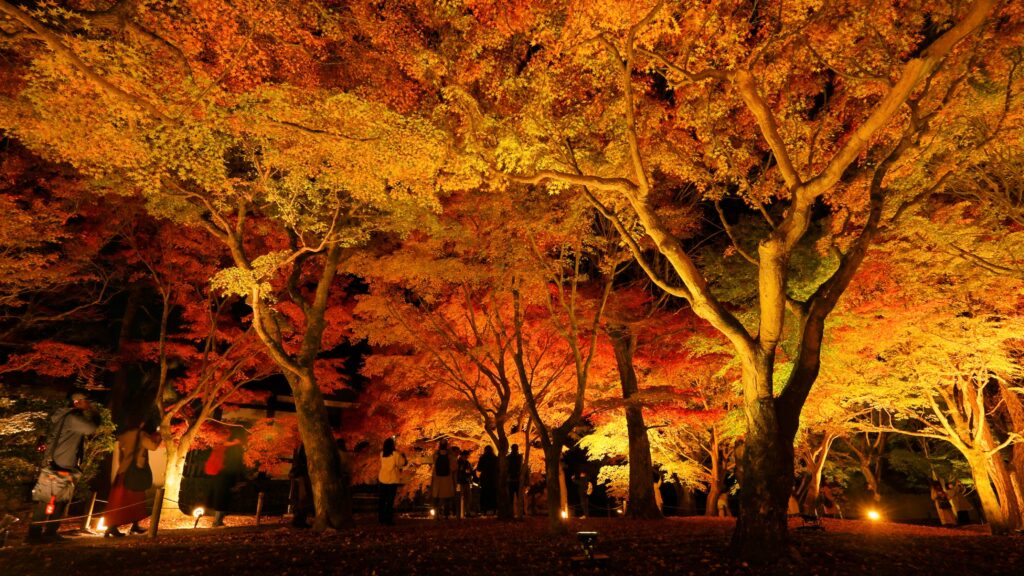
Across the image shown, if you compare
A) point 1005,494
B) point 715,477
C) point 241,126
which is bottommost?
point 1005,494

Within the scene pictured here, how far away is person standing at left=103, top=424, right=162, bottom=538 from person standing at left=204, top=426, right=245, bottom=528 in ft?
35.2

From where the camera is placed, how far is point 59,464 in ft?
23.7

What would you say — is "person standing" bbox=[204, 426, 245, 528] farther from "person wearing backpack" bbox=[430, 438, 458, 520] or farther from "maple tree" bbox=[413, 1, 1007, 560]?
"maple tree" bbox=[413, 1, 1007, 560]

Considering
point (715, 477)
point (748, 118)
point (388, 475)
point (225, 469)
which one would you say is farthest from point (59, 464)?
point (715, 477)

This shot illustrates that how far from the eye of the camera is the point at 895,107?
5625 millimetres

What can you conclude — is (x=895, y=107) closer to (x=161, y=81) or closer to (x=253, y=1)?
(x=253, y=1)

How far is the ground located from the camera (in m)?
5.42

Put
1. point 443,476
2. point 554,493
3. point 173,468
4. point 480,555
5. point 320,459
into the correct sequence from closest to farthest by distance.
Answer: point 480,555 → point 554,493 → point 320,459 → point 443,476 → point 173,468

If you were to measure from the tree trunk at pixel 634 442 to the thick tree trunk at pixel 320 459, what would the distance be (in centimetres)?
618

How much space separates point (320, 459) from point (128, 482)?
8.91 ft

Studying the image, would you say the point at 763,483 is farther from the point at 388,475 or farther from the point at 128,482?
the point at 128,482

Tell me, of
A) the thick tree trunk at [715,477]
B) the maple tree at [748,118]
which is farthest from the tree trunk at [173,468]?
the thick tree trunk at [715,477]

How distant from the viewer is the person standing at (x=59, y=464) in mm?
7203

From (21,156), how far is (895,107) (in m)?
18.0
